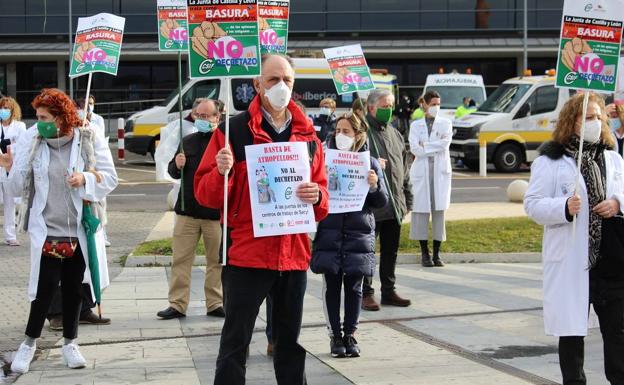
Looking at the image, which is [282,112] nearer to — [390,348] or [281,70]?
[281,70]

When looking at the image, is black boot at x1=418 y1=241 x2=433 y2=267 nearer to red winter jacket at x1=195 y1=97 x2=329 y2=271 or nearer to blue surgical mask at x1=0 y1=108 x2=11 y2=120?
blue surgical mask at x1=0 y1=108 x2=11 y2=120

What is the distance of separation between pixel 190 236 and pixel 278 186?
411 cm

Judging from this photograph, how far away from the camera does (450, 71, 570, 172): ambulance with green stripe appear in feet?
87.1

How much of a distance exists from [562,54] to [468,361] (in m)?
2.28

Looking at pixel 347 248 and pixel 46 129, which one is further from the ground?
pixel 46 129

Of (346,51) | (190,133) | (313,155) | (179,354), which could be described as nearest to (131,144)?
(346,51)

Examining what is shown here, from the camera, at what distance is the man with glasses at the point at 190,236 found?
9586mm

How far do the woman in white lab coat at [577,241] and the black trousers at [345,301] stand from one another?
2.02 metres

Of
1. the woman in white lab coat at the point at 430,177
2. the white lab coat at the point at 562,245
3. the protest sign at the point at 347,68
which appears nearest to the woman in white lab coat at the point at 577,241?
the white lab coat at the point at 562,245

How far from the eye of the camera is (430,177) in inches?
523

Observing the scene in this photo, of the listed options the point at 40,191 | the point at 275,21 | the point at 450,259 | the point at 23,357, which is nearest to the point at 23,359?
the point at 23,357

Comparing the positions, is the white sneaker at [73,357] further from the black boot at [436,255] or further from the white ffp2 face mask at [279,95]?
the black boot at [436,255]

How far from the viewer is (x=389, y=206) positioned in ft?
33.3

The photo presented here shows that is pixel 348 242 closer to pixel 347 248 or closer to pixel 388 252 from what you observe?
pixel 347 248
